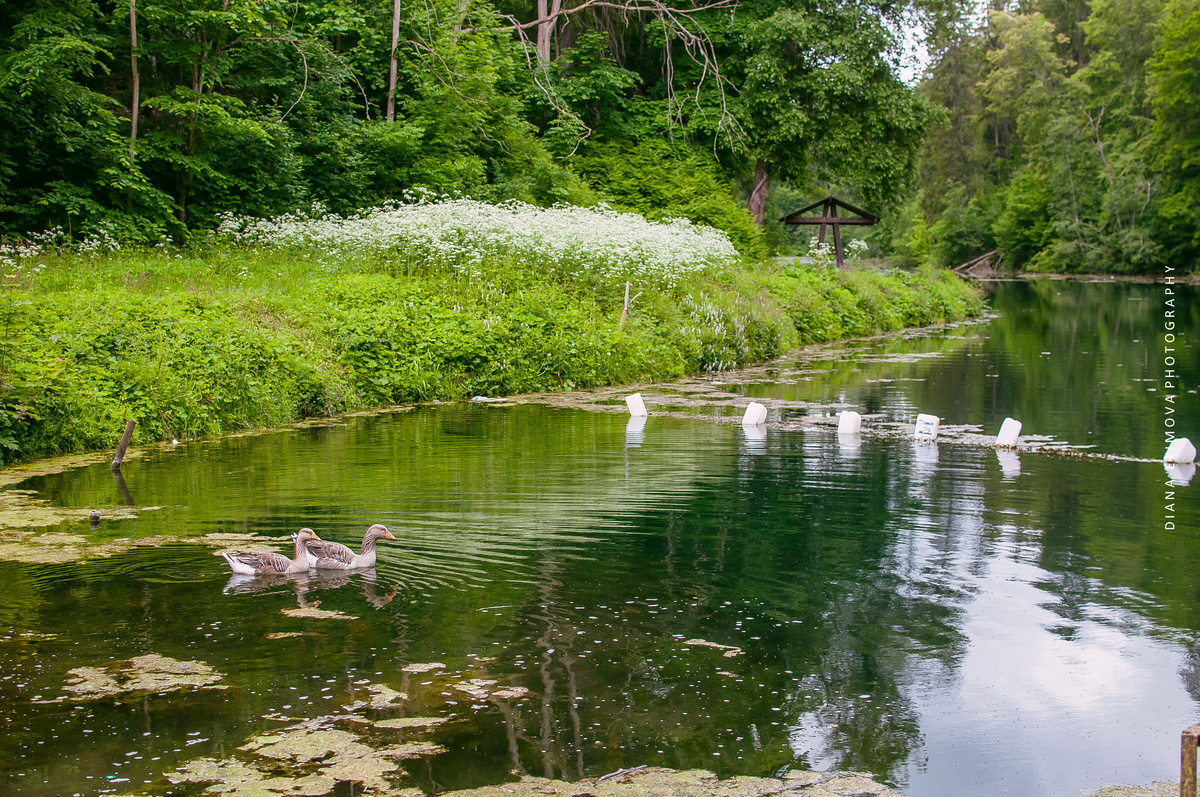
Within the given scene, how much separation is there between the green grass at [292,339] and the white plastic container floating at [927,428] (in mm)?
5802

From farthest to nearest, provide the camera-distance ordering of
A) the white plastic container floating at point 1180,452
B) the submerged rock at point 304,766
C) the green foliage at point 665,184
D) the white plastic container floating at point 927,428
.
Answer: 1. the green foliage at point 665,184
2. the white plastic container floating at point 927,428
3. the white plastic container floating at point 1180,452
4. the submerged rock at point 304,766

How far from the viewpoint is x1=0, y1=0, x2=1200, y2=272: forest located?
59.8ft

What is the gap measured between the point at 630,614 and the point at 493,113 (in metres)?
21.7

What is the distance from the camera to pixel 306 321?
14.4 meters

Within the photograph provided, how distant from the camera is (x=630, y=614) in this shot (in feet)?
20.5

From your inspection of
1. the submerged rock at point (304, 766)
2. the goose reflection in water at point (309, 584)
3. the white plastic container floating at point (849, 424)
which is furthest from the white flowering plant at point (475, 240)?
the submerged rock at point (304, 766)

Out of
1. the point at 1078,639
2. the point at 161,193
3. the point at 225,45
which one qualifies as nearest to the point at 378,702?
the point at 1078,639

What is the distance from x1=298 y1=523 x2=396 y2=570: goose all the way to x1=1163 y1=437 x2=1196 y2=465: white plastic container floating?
27.2ft

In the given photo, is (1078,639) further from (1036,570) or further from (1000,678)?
(1036,570)

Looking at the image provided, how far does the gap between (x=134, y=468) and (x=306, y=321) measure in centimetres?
445

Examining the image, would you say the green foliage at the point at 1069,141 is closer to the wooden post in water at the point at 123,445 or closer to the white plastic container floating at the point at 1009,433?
the white plastic container floating at the point at 1009,433

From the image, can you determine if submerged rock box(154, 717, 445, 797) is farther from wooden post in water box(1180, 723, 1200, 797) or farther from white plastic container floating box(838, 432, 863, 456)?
white plastic container floating box(838, 432, 863, 456)

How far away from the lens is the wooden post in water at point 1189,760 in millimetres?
2867

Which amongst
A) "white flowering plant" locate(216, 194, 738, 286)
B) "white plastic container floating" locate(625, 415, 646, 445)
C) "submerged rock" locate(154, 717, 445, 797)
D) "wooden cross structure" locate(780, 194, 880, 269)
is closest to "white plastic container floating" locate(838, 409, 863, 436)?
"white plastic container floating" locate(625, 415, 646, 445)
